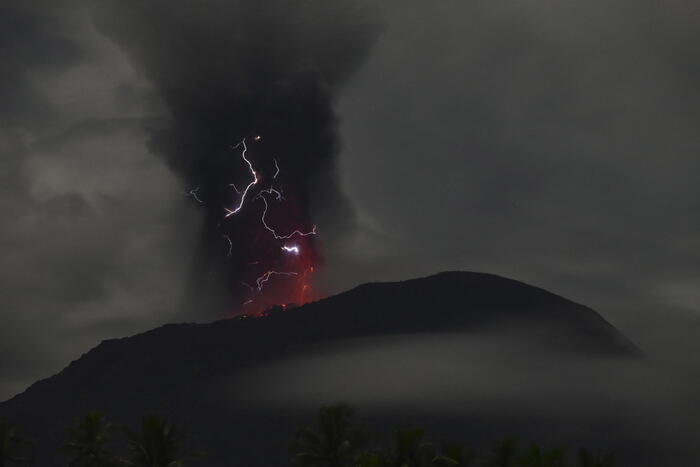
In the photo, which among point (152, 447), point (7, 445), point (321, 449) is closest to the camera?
point (152, 447)

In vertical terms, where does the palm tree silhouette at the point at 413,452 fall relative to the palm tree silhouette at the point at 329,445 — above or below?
below

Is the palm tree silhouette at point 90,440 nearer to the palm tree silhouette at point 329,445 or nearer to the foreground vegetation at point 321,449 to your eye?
the foreground vegetation at point 321,449

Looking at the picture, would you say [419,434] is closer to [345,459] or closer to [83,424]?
[345,459]

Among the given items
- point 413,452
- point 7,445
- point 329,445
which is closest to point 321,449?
point 329,445

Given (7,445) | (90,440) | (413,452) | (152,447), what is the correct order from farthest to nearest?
(7,445) < (90,440) < (152,447) < (413,452)

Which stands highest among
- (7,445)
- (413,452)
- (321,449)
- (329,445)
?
(7,445)

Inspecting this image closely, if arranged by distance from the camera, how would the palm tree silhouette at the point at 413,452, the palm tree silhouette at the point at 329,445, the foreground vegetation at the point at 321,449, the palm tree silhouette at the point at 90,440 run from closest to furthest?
1. the palm tree silhouette at the point at 413,452
2. the foreground vegetation at the point at 321,449
3. the palm tree silhouette at the point at 329,445
4. the palm tree silhouette at the point at 90,440

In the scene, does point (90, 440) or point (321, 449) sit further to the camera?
point (90, 440)

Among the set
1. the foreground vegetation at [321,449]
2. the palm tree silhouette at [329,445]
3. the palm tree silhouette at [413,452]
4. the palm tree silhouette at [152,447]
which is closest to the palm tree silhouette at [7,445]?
the foreground vegetation at [321,449]

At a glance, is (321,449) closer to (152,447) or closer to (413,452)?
(413,452)
